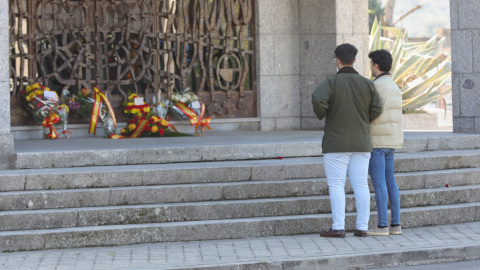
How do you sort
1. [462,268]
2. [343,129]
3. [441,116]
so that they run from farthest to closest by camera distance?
[441,116] < [343,129] < [462,268]

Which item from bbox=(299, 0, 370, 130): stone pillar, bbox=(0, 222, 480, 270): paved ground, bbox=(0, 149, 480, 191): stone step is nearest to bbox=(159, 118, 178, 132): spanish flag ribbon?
bbox=(299, 0, 370, 130): stone pillar

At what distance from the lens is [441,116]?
22062 millimetres

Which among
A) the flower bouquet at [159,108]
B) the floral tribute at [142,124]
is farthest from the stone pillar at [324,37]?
the floral tribute at [142,124]

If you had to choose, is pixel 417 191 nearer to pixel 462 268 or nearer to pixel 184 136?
pixel 462 268

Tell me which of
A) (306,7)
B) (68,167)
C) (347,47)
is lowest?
(68,167)

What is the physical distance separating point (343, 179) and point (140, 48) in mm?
6163

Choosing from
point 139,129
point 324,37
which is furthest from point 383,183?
point 324,37

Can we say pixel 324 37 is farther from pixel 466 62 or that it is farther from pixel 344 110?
pixel 344 110

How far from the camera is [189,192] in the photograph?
9195 mm

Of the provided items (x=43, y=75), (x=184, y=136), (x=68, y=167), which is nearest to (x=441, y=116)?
(x=184, y=136)

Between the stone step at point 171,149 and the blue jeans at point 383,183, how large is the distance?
2.19m

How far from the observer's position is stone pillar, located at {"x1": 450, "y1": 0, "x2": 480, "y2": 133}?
496 inches

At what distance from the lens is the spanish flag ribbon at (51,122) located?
12453 mm

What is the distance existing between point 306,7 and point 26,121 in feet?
16.7
